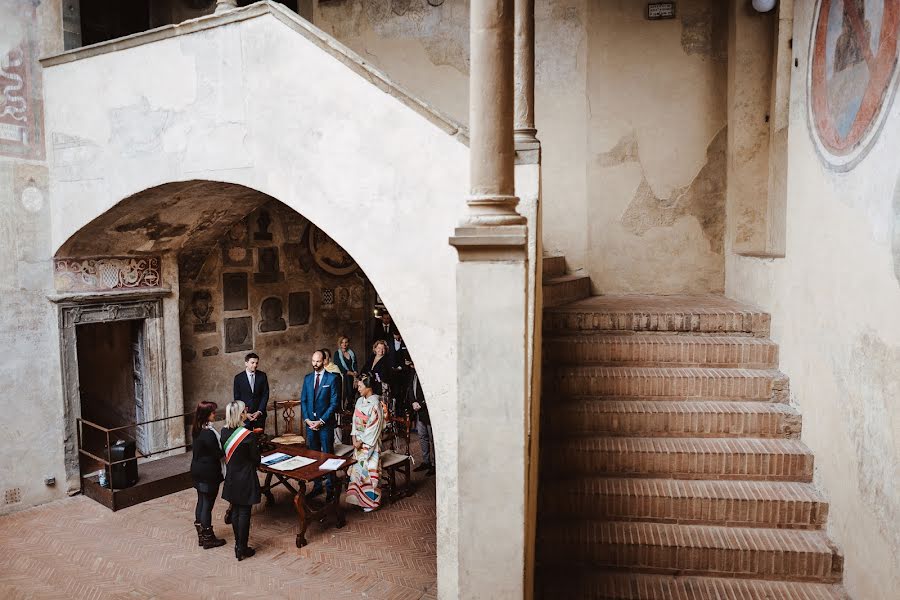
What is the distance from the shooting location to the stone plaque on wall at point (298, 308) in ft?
34.7

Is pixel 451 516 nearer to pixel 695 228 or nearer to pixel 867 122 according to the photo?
pixel 867 122

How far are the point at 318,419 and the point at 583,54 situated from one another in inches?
224

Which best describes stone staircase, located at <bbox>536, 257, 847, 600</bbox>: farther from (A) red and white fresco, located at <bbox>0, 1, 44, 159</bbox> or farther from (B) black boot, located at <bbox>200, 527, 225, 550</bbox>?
(A) red and white fresco, located at <bbox>0, 1, 44, 159</bbox>

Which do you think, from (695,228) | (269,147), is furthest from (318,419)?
(695,228)

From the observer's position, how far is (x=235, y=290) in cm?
997

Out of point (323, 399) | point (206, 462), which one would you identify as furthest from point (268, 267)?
point (206, 462)

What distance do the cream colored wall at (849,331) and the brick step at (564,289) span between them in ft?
6.83

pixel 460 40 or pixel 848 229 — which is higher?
pixel 460 40

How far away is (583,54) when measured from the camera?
324 inches

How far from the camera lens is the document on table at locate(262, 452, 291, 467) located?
7.07m

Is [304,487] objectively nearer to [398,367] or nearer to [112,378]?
[398,367]

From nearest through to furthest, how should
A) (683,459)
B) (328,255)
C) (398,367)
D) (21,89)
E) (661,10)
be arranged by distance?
(683,459), (21,89), (661,10), (398,367), (328,255)

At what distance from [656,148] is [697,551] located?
16.8 feet

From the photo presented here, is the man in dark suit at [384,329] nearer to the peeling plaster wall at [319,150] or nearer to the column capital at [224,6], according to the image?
the peeling plaster wall at [319,150]
